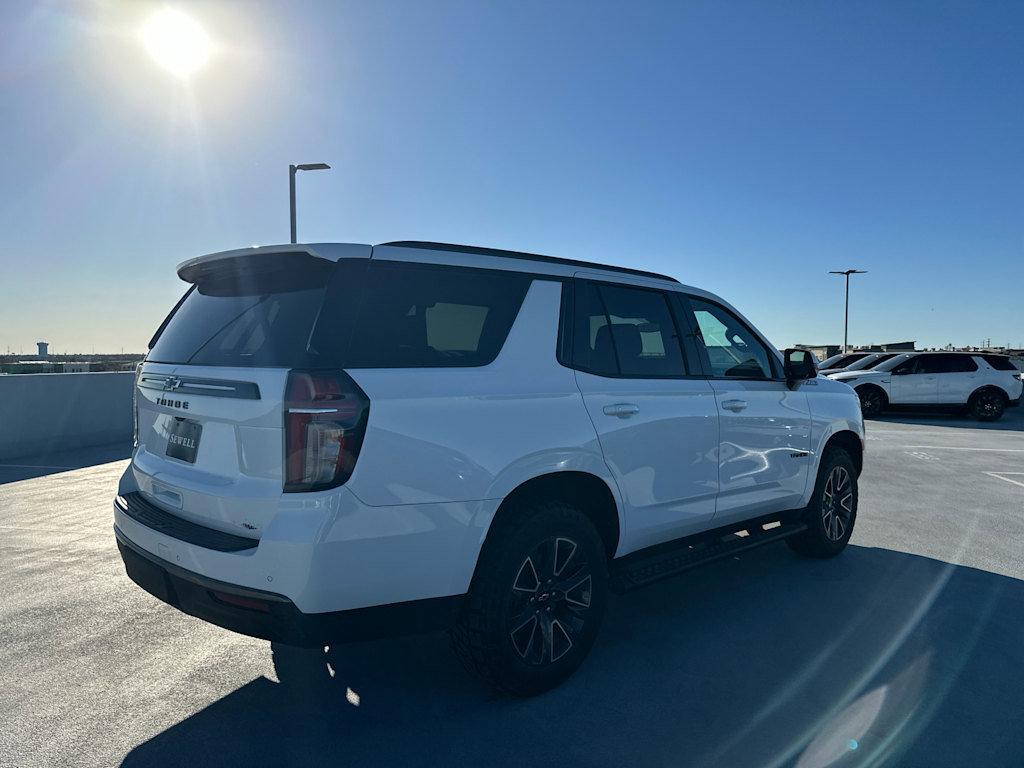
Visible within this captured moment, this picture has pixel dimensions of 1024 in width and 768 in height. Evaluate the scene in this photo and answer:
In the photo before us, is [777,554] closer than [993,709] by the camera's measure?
No

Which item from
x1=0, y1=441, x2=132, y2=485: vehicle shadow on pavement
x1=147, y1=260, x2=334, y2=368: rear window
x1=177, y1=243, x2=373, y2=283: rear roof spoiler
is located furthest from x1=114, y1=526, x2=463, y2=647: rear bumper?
x1=0, y1=441, x2=132, y2=485: vehicle shadow on pavement

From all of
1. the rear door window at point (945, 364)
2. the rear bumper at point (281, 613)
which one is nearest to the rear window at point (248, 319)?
the rear bumper at point (281, 613)

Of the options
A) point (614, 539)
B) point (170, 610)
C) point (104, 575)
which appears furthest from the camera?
point (104, 575)

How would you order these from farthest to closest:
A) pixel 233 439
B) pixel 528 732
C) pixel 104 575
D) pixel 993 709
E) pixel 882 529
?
pixel 882 529 < pixel 104 575 < pixel 993 709 < pixel 528 732 < pixel 233 439


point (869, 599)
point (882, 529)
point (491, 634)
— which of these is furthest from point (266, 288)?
point (882, 529)

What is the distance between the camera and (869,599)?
14.3 ft

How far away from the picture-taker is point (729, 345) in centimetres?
449

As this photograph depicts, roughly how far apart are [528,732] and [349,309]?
179 cm

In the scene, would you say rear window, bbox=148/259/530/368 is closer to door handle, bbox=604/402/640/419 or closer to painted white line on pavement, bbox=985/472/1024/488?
door handle, bbox=604/402/640/419

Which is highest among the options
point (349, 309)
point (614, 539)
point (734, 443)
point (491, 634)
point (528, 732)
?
point (349, 309)

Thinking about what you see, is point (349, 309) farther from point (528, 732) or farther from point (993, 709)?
point (993, 709)

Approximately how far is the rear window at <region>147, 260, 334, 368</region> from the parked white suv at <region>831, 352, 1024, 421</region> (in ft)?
56.5

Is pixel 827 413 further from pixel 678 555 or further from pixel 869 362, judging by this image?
pixel 869 362

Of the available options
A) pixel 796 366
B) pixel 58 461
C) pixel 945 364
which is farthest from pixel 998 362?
pixel 58 461
